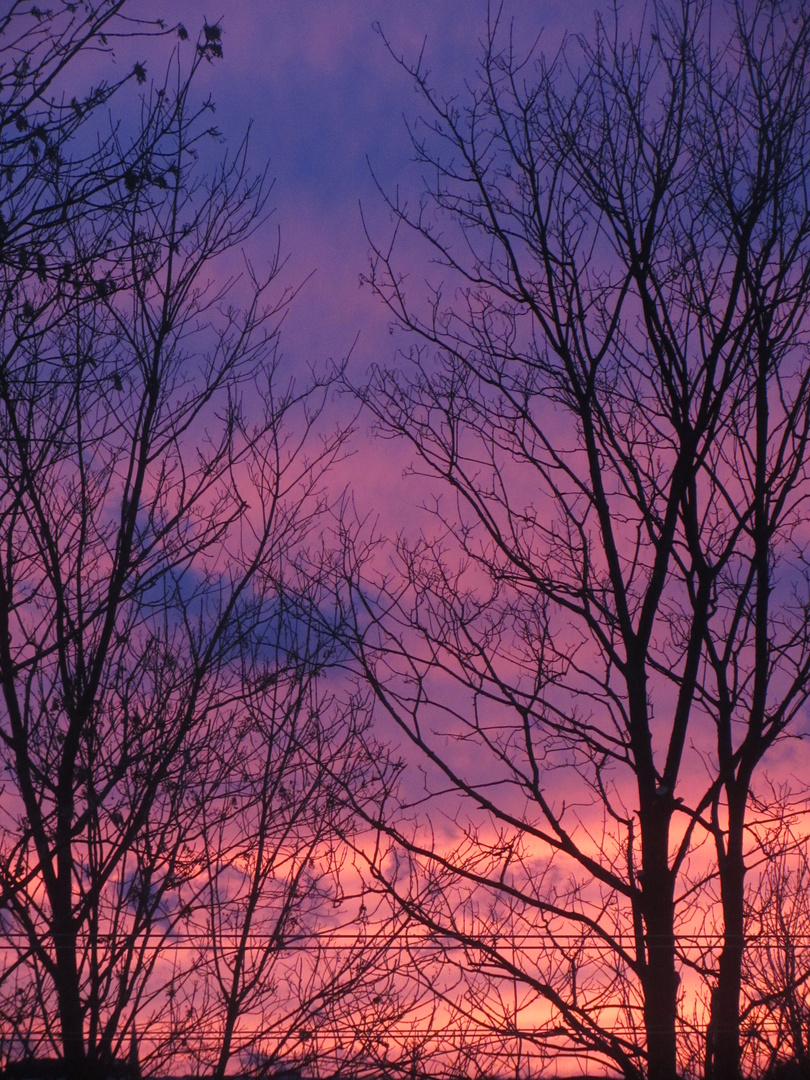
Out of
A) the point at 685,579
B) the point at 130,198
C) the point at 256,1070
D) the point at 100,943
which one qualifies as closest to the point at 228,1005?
the point at 256,1070

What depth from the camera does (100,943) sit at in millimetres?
6699

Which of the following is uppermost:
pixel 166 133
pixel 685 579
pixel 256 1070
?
pixel 166 133

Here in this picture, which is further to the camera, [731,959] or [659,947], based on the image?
[731,959]

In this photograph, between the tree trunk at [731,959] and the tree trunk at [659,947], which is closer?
the tree trunk at [659,947]

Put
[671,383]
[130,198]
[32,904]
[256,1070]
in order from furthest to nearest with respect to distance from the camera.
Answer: [671,383], [256,1070], [32,904], [130,198]

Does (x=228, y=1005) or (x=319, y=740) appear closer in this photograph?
(x=228, y=1005)

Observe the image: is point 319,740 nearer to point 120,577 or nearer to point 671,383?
point 120,577

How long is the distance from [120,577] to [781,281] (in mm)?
5085

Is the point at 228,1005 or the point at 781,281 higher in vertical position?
the point at 781,281

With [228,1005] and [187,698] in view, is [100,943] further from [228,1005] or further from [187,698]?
[187,698]

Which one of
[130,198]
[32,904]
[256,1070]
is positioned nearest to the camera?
[130,198]

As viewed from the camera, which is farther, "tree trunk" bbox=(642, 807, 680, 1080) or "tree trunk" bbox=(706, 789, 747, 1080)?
"tree trunk" bbox=(706, 789, 747, 1080)

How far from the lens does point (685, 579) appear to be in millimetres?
8281

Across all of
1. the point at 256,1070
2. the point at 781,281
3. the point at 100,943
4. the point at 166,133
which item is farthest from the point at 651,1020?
the point at 166,133
